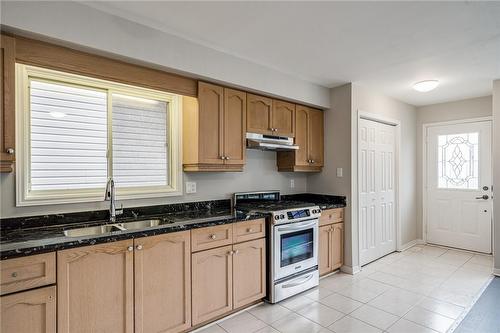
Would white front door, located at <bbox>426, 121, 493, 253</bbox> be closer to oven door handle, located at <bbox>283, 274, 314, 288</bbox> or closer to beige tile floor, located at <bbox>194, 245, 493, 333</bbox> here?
beige tile floor, located at <bbox>194, 245, 493, 333</bbox>

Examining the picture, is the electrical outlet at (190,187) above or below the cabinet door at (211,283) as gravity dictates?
above

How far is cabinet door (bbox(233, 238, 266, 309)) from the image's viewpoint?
A: 102 inches

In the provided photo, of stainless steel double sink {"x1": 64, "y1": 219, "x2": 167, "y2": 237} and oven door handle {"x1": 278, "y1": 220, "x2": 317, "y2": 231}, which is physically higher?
stainless steel double sink {"x1": 64, "y1": 219, "x2": 167, "y2": 237}

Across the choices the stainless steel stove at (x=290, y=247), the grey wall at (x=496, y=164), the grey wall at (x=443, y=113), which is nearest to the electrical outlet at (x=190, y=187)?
the stainless steel stove at (x=290, y=247)

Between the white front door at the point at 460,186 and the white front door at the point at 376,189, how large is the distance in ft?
3.15

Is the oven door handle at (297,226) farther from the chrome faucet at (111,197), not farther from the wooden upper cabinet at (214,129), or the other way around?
the chrome faucet at (111,197)

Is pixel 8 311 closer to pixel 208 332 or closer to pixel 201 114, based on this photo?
pixel 208 332

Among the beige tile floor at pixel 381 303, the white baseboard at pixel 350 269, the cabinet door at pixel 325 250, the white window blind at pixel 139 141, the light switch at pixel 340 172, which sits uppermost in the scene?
the white window blind at pixel 139 141

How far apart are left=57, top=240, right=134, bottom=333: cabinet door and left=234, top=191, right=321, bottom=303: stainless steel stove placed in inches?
52.9

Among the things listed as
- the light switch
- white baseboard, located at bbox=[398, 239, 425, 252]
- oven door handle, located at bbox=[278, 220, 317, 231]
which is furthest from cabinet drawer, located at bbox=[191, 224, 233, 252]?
white baseboard, located at bbox=[398, 239, 425, 252]

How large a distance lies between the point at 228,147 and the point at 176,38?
1120 mm

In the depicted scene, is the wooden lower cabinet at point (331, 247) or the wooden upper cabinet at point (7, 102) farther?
the wooden lower cabinet at point (331, 247)

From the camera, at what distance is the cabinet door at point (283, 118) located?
11.2 feet

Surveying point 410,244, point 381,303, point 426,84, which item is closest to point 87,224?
point 381,303
